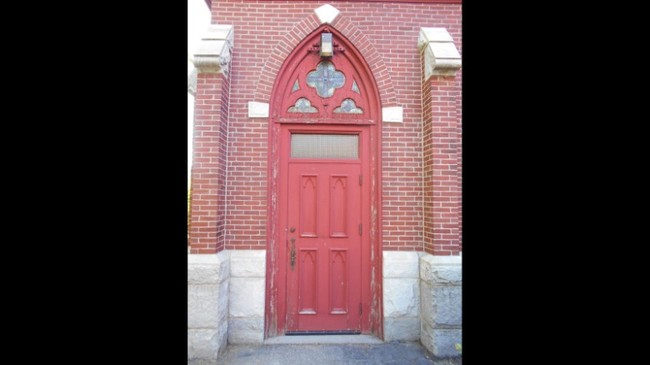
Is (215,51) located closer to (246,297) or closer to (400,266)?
(246,297)

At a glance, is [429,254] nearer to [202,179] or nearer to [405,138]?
[405,138]

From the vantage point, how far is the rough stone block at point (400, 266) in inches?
195

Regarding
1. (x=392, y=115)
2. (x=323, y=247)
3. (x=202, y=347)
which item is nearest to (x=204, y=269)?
(x=202, y=347)

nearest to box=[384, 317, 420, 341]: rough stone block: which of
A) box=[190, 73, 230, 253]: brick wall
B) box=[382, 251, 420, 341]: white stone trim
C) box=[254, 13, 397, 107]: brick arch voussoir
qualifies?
box=[382, 251, 420, 341]: white stone trim

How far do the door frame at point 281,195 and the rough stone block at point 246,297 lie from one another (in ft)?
0.55

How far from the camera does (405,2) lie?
5312 millimetres

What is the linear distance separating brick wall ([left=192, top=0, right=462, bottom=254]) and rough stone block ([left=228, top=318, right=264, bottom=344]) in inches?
39.7

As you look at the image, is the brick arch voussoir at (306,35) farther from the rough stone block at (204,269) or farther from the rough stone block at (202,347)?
the rough stone block at (202,347)

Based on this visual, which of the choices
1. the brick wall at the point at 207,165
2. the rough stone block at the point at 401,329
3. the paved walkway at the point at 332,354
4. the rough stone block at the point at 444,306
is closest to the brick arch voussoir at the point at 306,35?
the brick wall at the point at 207,165

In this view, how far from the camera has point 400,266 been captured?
4961mm

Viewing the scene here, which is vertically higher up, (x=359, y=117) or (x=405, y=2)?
(x=405, y=2)

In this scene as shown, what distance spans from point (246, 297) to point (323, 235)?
1.38 meters

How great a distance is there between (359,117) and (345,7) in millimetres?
1694
